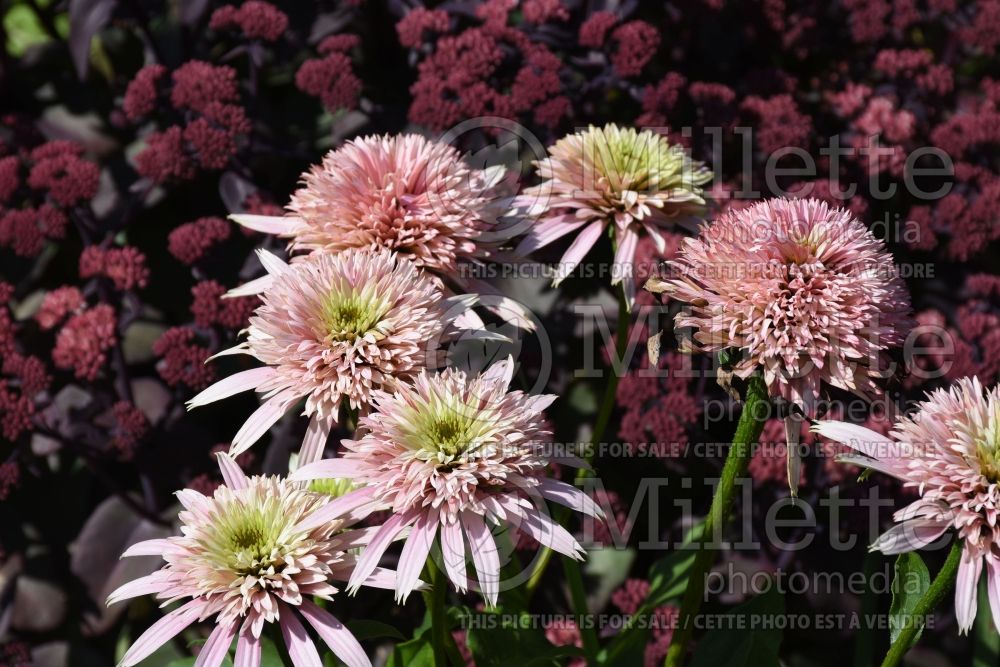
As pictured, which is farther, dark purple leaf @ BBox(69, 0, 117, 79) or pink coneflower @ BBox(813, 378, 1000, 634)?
dark purple leaf @ BBox(69, 0, 117, 79)

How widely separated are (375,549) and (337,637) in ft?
0.33

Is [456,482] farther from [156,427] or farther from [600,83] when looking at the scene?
[600,83]

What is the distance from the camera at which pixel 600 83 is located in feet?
6.61

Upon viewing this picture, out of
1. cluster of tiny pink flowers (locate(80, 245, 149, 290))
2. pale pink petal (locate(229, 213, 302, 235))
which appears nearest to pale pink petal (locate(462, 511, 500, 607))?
pale pink petal (locate(229, 213, 302, 235))

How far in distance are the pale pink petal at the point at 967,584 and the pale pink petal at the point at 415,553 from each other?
0.53 metres

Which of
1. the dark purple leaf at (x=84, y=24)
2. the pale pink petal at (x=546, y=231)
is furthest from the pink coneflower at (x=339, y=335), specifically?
the dark purple leaf at (x=84, y=24)

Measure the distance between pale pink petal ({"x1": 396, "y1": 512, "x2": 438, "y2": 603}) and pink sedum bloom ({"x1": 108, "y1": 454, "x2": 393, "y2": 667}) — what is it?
1.9 inches

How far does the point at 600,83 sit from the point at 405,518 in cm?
124

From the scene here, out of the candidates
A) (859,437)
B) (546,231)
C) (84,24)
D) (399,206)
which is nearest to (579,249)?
(546,231)

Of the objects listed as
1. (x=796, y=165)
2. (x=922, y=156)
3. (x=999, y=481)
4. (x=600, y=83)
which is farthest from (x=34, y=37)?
(x=999, y=481)

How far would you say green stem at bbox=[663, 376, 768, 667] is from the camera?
3.72ft

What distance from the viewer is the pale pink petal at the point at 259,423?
1.11 metres

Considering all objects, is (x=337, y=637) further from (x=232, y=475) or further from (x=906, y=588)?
(x=906, y=588)

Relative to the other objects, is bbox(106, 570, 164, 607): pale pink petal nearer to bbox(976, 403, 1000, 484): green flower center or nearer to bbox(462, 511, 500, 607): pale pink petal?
bbox(462, 511, 500, 607): pale pink petal
